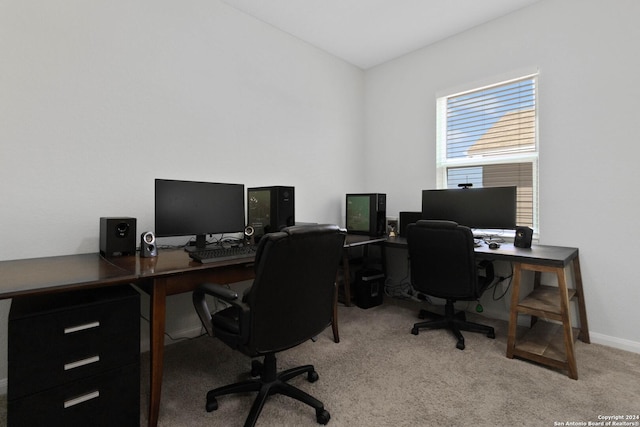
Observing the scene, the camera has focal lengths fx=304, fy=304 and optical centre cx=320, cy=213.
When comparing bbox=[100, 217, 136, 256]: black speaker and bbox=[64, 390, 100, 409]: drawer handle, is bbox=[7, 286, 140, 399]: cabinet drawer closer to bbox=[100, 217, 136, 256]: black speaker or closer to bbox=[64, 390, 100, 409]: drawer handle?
bbox=[64, 390, 100, 409]: drawer handle

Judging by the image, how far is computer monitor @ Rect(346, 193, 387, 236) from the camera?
3301 millimetres

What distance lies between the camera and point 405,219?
341 centimetres

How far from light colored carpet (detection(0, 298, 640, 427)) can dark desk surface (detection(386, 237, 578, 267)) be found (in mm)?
702

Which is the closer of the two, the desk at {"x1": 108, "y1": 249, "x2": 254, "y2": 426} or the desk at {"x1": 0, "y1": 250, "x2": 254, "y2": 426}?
the desk at {"x1": 0, "y1": 250, "x2": 254, "y2": 426}

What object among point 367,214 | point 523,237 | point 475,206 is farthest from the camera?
point 367,214

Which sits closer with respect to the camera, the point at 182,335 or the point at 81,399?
the point at 81,399

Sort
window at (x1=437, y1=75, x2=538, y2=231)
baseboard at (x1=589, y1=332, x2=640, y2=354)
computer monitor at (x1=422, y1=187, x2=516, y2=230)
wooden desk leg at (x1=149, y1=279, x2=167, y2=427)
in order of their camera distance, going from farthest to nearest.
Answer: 1. window at (x1=437, y1=75, x2=538, y2=231)
2. computer monitor at (x1=422, y1=187, x2=516, y2=230)
3. baseboard at (x1=589, y1=332, x2=640, y2=354)
4. wooden desk leg at (x1=149, y1=279, x2=167, y2=427)

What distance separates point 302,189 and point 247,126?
880mm

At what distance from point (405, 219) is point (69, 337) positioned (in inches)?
117

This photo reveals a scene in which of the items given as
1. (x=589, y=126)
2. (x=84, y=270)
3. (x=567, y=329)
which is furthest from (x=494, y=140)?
(x=84, y=270)

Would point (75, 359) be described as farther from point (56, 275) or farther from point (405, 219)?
point (405, 219)

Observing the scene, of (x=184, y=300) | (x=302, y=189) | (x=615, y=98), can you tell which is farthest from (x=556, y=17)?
(x=184, y=300)

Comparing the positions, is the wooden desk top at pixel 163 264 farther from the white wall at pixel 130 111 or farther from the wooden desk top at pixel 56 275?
the white wall at pixel 130 111

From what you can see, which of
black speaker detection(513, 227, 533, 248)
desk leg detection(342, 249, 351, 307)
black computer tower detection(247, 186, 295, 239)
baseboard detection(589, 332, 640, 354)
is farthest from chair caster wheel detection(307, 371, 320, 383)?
baseboard detection(589, 332, 640, 354)
